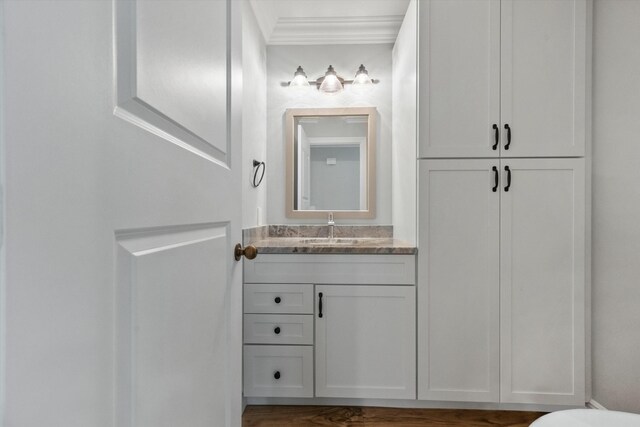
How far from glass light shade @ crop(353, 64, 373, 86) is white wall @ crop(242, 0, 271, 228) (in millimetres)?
658

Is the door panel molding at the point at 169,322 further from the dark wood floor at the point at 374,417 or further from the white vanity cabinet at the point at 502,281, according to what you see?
the white vanity cabinet at the point at 502,281

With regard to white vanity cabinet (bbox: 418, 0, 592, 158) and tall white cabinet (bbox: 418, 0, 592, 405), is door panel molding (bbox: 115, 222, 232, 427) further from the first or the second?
white vanity cabinet (bbox: 418, 0, 592, 158)

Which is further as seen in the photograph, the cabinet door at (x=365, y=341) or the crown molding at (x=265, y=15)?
the crown molding at (x=265, y=15)

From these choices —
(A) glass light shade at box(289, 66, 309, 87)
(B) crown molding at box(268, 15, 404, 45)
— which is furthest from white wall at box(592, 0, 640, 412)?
(A) glass light shade at box(289, 66, 309, 87)

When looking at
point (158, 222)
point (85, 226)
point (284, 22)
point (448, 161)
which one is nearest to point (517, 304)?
point (448, 161)

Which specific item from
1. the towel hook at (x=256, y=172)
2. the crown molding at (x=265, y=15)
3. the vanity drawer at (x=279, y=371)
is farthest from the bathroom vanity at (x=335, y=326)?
the crown molding at (x=265, y=15)

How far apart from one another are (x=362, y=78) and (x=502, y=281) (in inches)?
61.9

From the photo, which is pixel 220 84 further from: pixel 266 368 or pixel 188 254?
pixel 266 368

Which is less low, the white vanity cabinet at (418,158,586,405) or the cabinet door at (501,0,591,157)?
the cabinet door at (501,0,591,157)

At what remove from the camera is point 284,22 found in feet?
7.91

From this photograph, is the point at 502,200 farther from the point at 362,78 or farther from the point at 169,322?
the point at 169,322

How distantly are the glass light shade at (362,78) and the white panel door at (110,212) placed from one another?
5.87 ft

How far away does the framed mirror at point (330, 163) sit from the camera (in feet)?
8.29

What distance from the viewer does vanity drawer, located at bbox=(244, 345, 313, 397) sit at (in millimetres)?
1870
